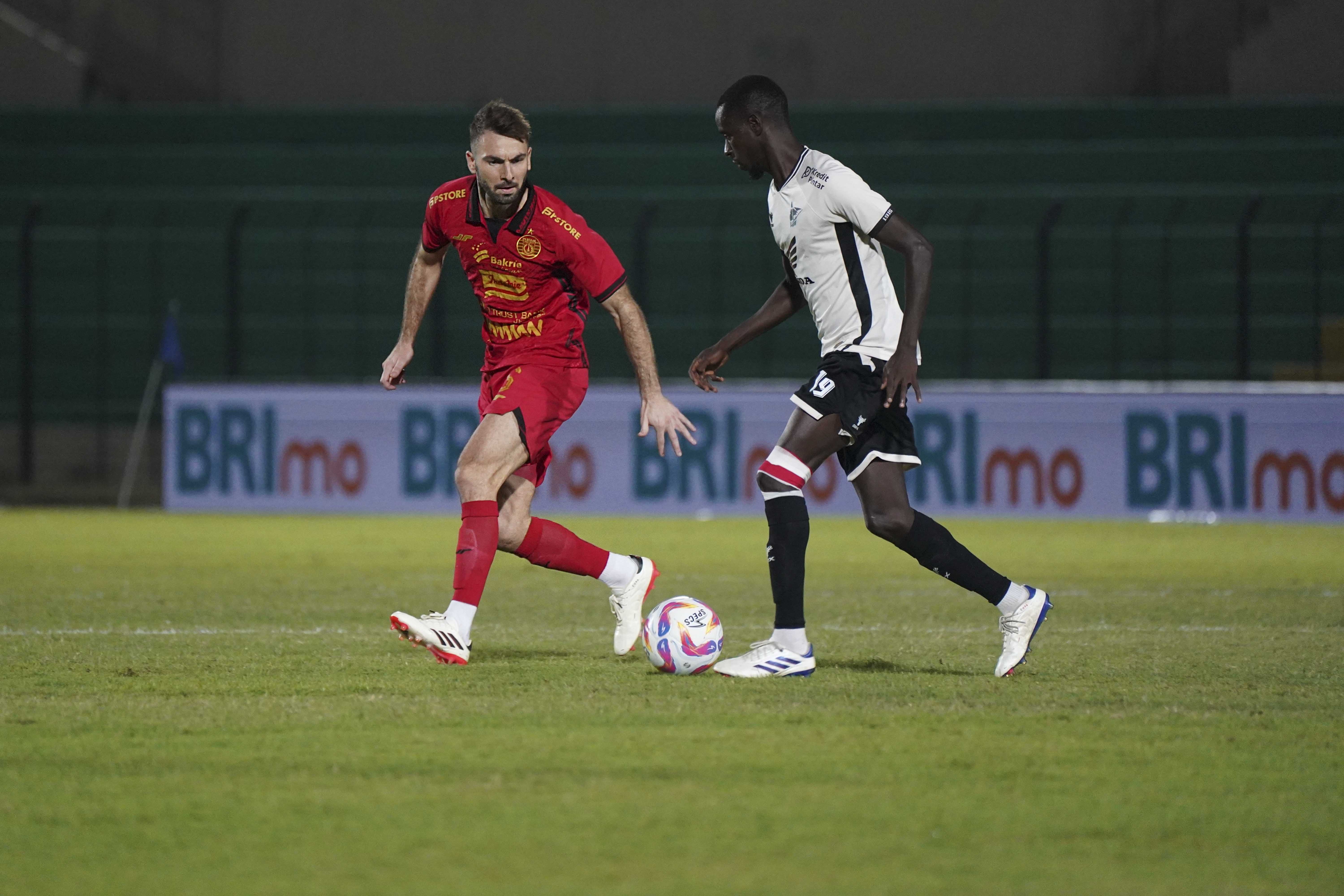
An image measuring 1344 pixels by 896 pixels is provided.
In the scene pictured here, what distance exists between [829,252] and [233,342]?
11717 mm

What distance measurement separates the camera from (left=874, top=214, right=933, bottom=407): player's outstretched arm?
522cm

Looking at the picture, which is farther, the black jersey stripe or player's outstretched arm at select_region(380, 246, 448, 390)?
player's outstretched arm at select_region(380, 246, 448, 390)

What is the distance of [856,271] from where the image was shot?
555cm

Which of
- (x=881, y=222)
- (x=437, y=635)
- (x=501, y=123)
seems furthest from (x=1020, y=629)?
(x=501, y=123)

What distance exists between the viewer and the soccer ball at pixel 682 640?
18.1ft

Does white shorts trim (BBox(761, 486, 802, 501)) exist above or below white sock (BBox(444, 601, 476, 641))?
above

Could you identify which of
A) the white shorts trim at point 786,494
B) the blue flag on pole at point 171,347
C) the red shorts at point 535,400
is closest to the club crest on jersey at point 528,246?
the red shorts at point 535,400

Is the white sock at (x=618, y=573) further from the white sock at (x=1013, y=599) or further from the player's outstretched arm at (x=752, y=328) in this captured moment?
the white sock at (x=1013, y=599)

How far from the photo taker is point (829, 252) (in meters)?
5.56

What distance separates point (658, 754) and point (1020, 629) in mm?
1839

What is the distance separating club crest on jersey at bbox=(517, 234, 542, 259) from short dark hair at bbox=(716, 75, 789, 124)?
0.85 metres

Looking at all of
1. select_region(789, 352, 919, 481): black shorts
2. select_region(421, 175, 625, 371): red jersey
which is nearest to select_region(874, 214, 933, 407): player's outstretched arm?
select_region(789, 352, 919, 481): black shorts

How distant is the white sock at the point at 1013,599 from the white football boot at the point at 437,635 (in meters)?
1.85

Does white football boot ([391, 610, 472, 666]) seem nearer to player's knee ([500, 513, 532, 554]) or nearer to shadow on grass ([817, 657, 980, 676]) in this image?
player's knee ([500, 513, 532, 554])
